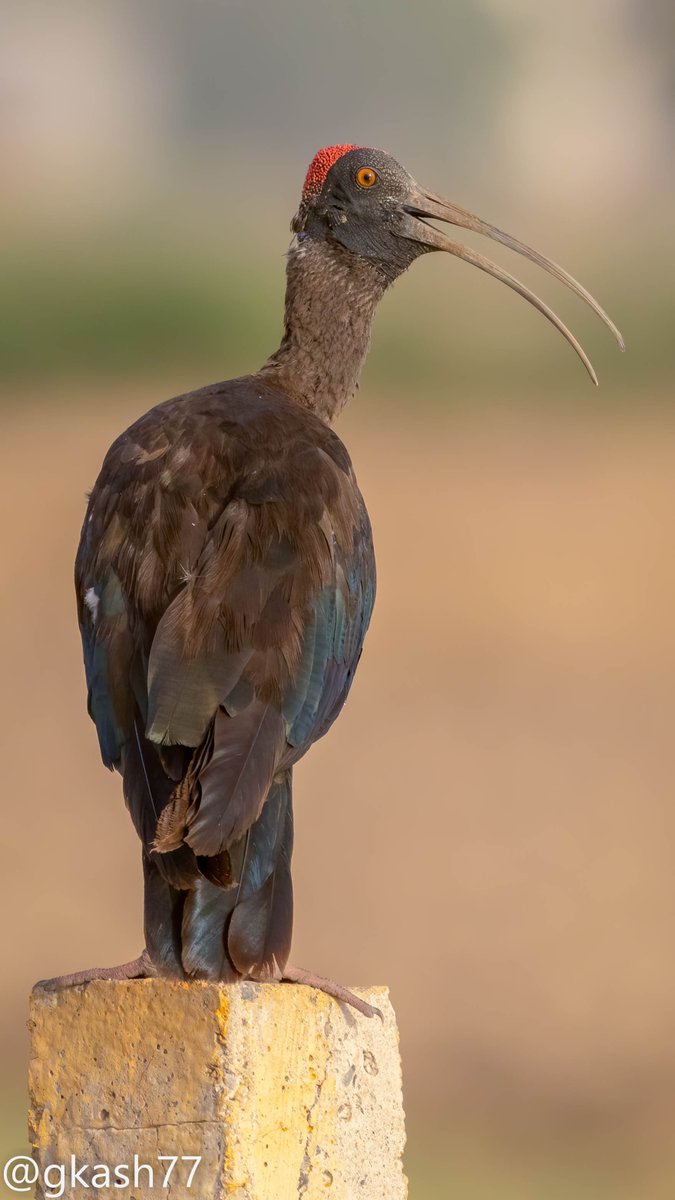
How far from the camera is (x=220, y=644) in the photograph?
158 inches

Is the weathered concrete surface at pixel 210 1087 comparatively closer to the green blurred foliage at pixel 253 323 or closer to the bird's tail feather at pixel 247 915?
the bird's tail feather at pixel 247 915

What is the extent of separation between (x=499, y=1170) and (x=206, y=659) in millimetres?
7488

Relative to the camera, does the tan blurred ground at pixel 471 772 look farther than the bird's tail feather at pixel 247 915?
Yes

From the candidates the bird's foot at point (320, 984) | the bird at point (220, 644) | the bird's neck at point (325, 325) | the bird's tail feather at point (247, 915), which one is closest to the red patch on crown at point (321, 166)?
the bird's neck at point (325, 325)

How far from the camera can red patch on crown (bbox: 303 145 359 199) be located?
540 cm

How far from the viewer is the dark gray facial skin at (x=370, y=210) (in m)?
5.31

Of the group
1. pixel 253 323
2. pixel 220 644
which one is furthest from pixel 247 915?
pixel 253 323

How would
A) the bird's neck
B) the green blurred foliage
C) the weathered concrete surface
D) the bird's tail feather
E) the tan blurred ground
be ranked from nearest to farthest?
the weathered concrete surface < the bird's tail feather < the bird's neck < the tan blurred ground < the green blurred foliage

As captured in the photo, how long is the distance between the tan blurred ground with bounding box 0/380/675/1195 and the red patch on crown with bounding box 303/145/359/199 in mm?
7033

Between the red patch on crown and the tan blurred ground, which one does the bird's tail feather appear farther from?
the tan blurred ground

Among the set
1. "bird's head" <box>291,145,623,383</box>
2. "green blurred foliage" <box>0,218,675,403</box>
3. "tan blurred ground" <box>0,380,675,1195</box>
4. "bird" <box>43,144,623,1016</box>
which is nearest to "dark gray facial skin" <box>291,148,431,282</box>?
"bird's head" <box>291,145,623,383</box>

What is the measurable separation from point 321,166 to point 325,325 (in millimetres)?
452

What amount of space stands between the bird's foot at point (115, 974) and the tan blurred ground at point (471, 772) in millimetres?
7544

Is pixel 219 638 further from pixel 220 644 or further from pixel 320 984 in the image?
pixel 320 984
